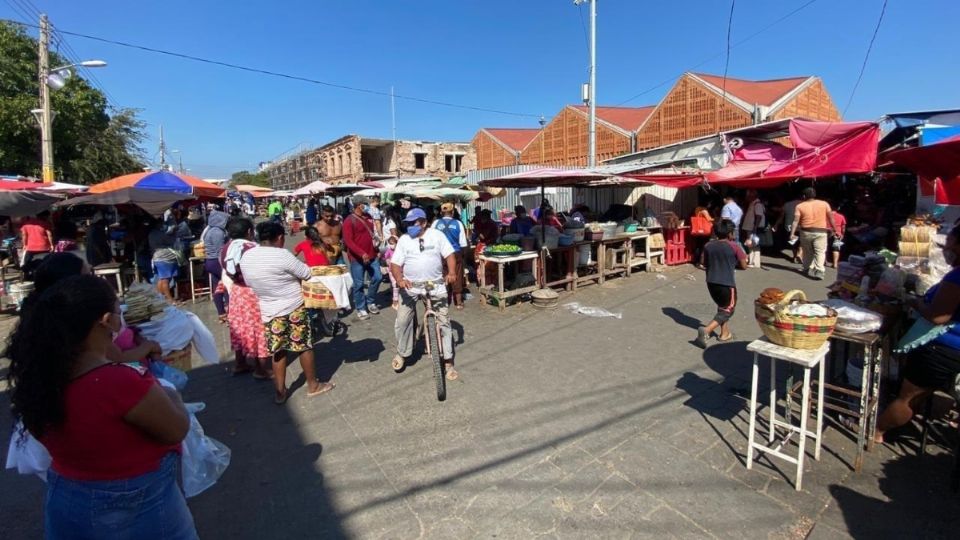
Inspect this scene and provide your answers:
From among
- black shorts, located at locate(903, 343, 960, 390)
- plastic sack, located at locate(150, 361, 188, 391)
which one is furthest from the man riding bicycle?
black shorts, located at locate(903, 343, 960, 390)

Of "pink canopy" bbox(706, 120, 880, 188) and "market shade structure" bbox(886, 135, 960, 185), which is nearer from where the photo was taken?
"market shade structure" bbox(886, 135, 960, 185)

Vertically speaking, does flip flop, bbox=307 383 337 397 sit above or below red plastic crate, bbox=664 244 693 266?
below

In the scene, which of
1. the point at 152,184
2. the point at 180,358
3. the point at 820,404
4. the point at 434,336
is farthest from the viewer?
the point at 152,184

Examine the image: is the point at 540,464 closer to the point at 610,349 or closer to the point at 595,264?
the point at 610,349

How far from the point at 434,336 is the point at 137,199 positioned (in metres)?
6.69

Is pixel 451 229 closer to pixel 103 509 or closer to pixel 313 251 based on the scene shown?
pixel 313 251

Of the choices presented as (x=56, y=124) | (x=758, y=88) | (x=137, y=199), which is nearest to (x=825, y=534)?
(x=137, y=199)

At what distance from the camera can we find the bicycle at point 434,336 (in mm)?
4492

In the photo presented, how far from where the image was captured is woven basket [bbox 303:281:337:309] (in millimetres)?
5363

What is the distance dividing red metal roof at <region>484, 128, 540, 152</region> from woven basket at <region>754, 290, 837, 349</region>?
97.4 feet

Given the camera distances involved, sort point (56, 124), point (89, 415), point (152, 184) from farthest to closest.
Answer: point (56, 124), point (152, 184), point (89, 415)

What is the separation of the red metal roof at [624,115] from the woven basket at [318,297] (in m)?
21.3

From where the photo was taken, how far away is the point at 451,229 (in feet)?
26.0

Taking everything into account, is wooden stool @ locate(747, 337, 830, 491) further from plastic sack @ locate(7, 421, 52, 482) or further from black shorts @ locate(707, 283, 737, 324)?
plastic sack @ locate(7, 421, 52, 482)
